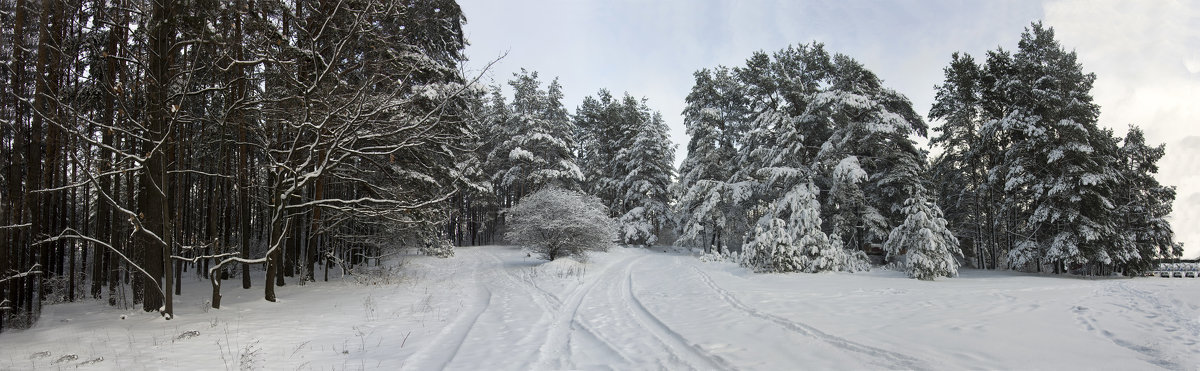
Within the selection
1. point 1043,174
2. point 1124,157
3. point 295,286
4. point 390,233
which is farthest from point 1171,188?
point 295,286

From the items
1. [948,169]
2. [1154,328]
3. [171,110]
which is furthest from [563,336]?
[948,169]

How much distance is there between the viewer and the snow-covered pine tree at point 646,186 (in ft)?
112

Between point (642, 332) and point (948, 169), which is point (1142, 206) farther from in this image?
point (642, 332)

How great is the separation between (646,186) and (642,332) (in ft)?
89.5

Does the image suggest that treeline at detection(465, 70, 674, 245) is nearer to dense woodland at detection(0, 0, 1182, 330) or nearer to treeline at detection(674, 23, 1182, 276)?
dense woodland at detection(0, 0, 1182, 330)

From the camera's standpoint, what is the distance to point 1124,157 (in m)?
21.9

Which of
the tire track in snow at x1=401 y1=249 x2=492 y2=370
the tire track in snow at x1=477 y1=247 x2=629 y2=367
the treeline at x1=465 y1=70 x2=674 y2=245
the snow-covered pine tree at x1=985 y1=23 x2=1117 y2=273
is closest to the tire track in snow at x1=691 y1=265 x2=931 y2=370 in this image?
the tire track in snow at x1=477 y1=247 x2=629 y2=367

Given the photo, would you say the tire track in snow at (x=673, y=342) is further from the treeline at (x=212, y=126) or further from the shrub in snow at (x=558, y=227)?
the shrub in snow at (x=558, y=227)

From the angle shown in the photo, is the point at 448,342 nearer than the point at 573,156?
Yes

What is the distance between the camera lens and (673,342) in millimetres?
6234

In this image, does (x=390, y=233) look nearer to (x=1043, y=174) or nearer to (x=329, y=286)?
(x=329, y=286)

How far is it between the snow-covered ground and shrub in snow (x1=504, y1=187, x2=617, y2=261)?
29.0ft

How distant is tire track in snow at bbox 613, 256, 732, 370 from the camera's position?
5.15m

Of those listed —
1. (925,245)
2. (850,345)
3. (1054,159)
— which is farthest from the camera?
(1054,159)
